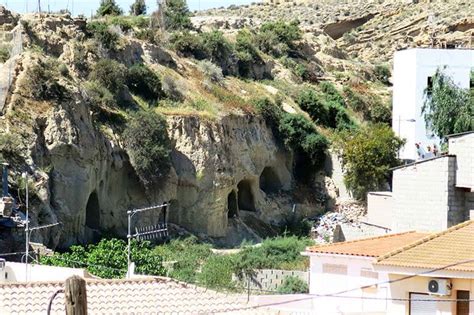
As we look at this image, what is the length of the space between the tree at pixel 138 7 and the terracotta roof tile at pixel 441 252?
56540 millimetres

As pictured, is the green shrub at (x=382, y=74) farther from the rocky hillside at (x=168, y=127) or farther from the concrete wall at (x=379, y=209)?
the concrete wall at (x=379, y=209)

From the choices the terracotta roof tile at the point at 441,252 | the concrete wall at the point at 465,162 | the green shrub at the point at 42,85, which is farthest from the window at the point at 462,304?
the green shrub at the point at 42,85

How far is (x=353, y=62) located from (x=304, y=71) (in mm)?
8042

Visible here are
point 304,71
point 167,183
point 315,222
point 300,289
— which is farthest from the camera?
point 304,71

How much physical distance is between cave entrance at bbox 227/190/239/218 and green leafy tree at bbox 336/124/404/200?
574cm

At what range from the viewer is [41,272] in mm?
29891

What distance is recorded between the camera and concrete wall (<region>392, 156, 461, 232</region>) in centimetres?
3472

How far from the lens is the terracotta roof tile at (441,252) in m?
22.6

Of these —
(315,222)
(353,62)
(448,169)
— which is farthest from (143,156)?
(353,62)

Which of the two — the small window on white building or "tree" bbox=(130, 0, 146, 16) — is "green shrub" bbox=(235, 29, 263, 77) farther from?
the small window on white building

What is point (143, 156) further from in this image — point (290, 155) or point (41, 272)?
point (41, 272)

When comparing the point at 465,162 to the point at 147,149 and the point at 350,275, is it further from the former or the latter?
the point at 147,149

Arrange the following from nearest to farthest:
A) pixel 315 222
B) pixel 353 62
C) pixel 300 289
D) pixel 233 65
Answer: pixel 300 289 → pixel 315 222 → pixel 233 65 → pixel 353 62

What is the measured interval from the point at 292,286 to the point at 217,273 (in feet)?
16.6
